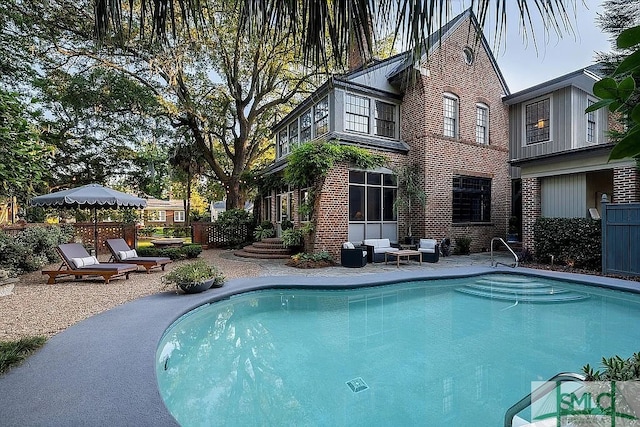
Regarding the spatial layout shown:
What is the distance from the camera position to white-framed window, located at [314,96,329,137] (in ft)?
44.5

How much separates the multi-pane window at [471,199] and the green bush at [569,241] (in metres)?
3.32

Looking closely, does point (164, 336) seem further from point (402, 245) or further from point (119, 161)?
point (119, 161)

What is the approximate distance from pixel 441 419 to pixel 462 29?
1521 cm

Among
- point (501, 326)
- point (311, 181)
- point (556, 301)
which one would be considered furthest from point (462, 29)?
point (501, 326)

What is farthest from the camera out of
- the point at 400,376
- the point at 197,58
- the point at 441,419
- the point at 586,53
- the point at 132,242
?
the point at 197,58

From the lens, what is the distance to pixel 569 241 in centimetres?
1060

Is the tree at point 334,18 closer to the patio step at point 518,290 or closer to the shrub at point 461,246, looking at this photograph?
the patio step at point 518,290

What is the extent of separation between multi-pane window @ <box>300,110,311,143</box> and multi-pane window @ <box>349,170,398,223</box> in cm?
354

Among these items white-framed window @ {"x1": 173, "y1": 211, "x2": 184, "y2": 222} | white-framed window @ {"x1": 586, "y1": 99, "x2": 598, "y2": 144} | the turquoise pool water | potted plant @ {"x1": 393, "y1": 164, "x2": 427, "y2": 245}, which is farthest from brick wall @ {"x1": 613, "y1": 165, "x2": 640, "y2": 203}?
white-framed window @ {"x1": 173, "y1": 211, "x2": 184, "y2": 222}

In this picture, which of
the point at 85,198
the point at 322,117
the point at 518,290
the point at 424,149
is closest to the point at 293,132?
the point at 322,117

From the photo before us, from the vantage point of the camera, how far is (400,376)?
438cm

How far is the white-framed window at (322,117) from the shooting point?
13.6 m

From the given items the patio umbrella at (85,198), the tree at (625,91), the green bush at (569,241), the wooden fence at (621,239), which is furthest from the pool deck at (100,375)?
the green bush at (569,241)

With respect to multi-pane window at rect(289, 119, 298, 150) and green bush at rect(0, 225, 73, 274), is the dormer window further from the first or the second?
green bush at rect(0, 225, 73, 274)
